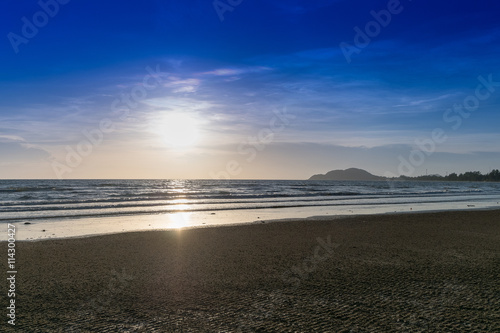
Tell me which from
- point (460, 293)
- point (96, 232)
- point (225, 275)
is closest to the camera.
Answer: point (460, 293)

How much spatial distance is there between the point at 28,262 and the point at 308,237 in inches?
358

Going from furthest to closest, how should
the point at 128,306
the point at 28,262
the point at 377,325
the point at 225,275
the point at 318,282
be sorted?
the point at 28,262 → the point at 225,275 → the point at 318,282 → the point at 128,306 → the point at 377,325

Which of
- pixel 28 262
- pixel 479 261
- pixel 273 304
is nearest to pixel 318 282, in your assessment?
pixel 273 304

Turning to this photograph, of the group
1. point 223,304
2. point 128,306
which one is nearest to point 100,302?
point 128,306

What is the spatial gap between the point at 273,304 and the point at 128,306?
2.52 metres

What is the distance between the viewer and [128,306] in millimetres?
6312

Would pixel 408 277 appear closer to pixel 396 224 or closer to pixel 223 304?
pixel 223 304

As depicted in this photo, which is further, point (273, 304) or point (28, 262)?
point (28, 262)

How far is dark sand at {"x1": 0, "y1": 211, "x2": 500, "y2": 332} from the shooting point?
557 centimetres

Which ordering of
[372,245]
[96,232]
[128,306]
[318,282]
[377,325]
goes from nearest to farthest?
[377,325], [128,306], [318,282], [372,245], [96,232]

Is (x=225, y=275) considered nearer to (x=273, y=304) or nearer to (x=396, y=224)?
(x=273, y=304)

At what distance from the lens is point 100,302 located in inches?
256

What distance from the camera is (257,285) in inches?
296

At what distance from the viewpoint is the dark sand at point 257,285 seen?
5.57 m
